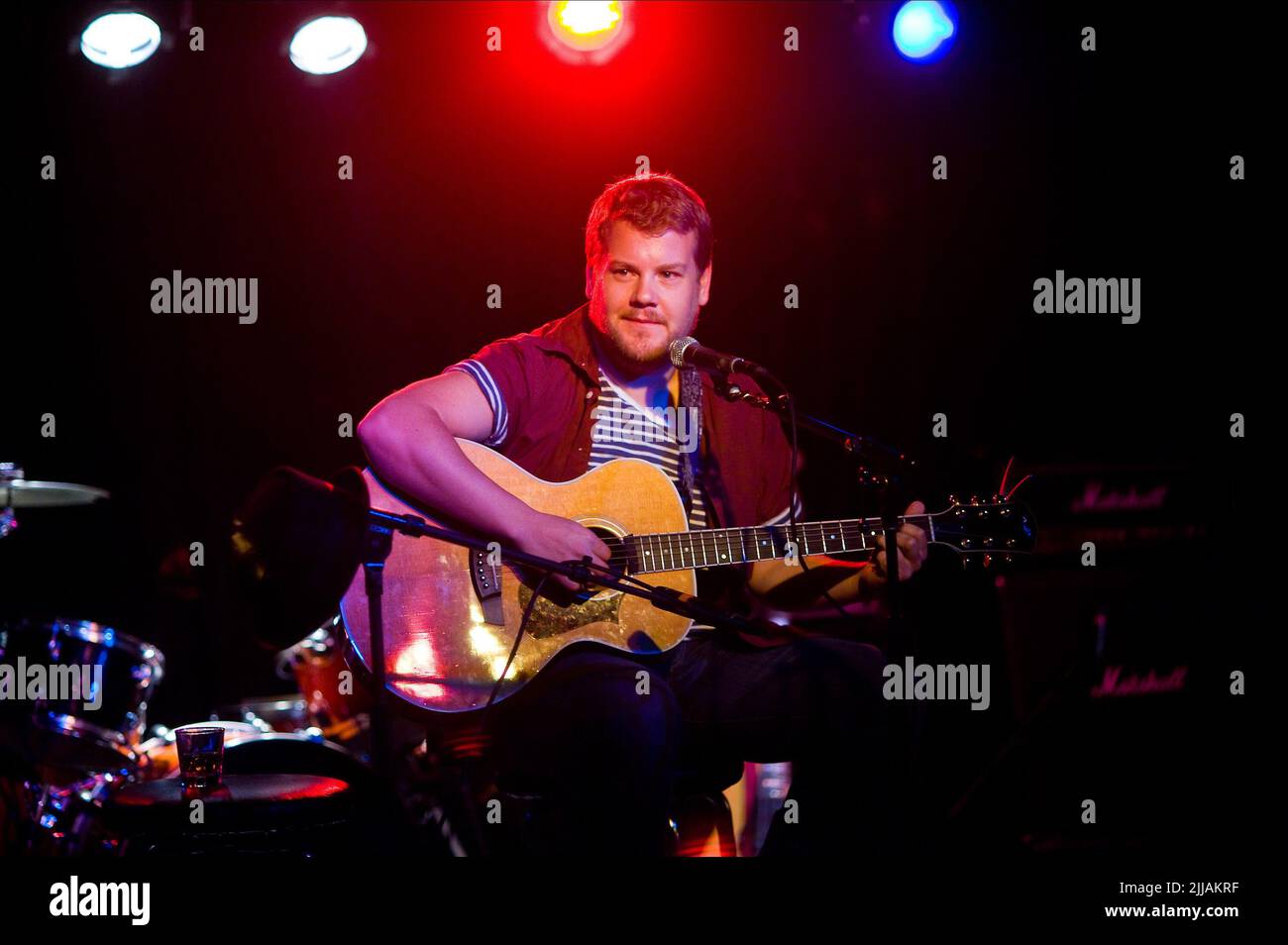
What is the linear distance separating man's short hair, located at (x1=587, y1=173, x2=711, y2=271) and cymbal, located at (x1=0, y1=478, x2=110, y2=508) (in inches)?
94.4

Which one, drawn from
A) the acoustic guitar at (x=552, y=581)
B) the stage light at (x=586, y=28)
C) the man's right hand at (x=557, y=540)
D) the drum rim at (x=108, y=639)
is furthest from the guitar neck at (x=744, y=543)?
the drum rim at (x=108, y=639)

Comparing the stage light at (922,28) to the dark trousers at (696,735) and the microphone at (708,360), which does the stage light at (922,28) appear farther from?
the dark trousers at (696,735)

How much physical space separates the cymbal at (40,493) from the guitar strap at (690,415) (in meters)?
2.56

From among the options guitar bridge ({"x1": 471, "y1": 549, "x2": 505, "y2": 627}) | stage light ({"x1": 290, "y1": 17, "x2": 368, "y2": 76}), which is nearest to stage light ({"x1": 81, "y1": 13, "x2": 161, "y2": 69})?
stage light ({"x1": 290, "y1": 17, "x2": 368, "y2": 76})

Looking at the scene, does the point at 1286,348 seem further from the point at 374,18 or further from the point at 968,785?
the point at 374,18

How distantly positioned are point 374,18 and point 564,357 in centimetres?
209

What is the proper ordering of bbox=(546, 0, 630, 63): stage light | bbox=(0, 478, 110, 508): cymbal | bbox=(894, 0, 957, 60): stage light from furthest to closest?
bbox=(894, 0, 957, 60): stage light < bbox=(546, 0, 630, 63): stage light < bbox=(0, 478, 110, 508): cymbal

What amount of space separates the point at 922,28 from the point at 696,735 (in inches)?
122

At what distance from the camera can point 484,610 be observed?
2674mm

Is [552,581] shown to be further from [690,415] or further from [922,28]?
[922,28]

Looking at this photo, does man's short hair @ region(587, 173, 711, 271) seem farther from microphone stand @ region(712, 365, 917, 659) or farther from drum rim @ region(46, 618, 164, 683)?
drum rim @ region(46, 618, 164, 683)

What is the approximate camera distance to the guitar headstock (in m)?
2.96
